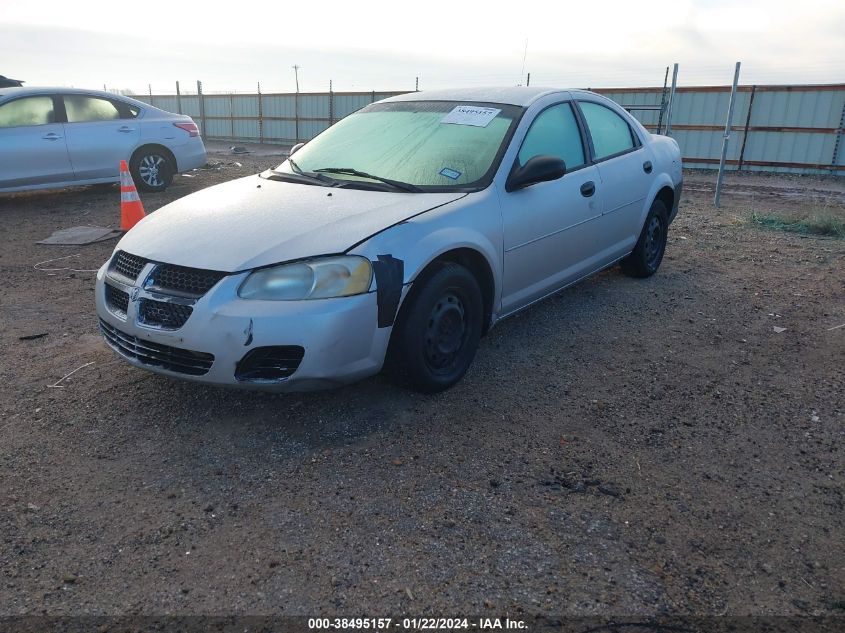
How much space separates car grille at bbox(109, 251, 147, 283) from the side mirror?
6.51 feet

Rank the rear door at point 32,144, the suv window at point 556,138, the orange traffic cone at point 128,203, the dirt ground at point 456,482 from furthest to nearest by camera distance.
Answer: the rear door at point 32,144
the orange traffic cone at point 128,203
the suv window at point 556,138
the dirt ground at point 456,482

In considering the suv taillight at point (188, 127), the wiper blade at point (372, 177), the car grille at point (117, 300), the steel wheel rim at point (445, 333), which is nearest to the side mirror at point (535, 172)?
the wiper blade at point (372, 177)

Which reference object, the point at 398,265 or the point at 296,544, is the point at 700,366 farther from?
the point at 296,544

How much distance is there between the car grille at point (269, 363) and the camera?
2.94 m

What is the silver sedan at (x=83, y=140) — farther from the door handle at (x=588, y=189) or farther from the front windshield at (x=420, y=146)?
the door handle at (x=588, y=189)

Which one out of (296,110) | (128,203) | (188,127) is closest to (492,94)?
(128,203)

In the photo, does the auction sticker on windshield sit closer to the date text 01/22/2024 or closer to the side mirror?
→ the side mirror

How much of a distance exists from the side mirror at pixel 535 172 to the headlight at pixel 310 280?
3.99 ft

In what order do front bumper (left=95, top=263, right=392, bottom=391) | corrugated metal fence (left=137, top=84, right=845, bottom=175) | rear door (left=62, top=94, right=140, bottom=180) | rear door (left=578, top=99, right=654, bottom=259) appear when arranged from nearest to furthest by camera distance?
front bumper (left=95, top=263, right=392, bottom=391) < rear door (left=578, top=99, right=654, bottom=259) < rear door (left=62, top=94, right=140, bottom=180) < corrugated metal fence (left=137, top=84, right=845, bottom=175)

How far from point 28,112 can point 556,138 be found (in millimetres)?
7164

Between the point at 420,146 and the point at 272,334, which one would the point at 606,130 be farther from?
the point at 272,334

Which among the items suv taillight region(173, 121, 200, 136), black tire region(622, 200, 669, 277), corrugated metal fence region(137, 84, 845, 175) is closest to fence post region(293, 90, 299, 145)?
corrugated metal fence region(137, 84, 845, 175)

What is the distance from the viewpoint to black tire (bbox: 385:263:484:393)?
129 inches

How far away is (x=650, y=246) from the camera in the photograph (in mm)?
5809
